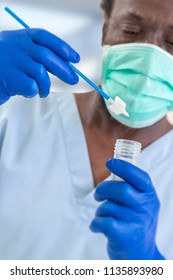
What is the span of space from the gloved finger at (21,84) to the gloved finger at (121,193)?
0.87 ft

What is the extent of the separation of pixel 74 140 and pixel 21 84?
332 mm

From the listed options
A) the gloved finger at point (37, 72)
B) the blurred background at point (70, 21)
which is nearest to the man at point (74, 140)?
the gloved finger at point (37, 72)

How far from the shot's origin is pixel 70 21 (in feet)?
7.34

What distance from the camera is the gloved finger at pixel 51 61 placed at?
1.04 m

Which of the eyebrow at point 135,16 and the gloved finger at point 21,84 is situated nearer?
the gloved finger at point 21,84

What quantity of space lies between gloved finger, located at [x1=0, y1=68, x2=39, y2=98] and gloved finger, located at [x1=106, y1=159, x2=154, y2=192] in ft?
0.78

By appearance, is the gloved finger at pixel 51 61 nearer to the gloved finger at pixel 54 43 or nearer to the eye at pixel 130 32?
the gloved finger at pixel 54 43

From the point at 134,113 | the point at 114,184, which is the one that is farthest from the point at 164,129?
the point at 114,184

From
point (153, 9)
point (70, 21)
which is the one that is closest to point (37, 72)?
point (153, 9)

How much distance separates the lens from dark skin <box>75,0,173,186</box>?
1261mm

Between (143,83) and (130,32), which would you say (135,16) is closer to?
(130,32)

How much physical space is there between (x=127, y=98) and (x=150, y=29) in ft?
0.64

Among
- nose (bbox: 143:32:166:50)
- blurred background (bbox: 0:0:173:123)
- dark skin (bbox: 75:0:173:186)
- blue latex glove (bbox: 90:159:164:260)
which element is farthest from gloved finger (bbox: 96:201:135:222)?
blurred background (bbox: 0:0:173:123)

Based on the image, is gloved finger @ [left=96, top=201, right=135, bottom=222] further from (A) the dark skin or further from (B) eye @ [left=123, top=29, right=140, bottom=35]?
(B) eye @ [left=123, top=29, right=140, bottom=35]
